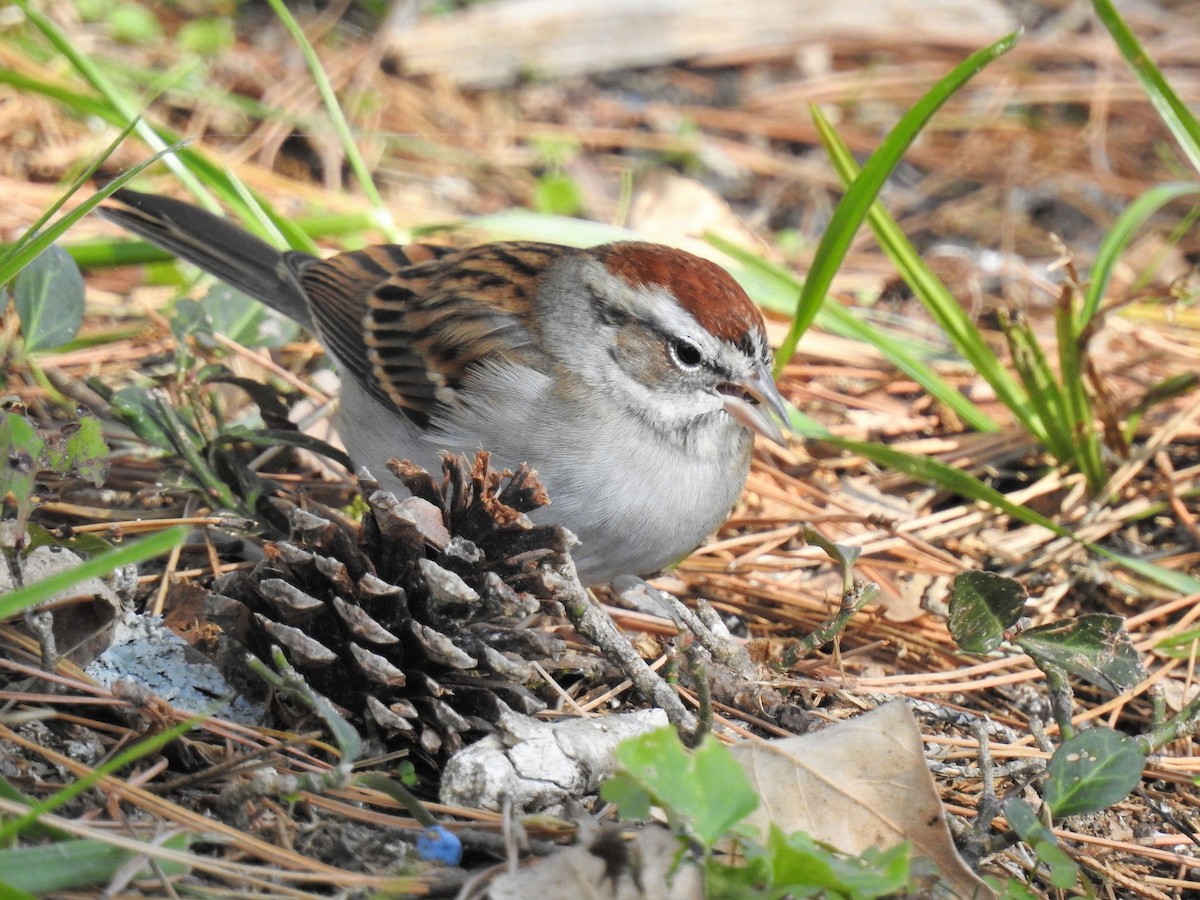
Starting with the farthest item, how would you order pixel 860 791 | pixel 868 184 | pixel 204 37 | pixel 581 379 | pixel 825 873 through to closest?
pixel 204 37, pixel 868 184, pixel 581 379, pixel 860 791, pixel 825 873

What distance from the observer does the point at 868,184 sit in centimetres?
351

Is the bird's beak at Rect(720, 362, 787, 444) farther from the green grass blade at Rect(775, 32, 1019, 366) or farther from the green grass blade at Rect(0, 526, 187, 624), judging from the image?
the green grass blade at Rect(0, 526, 187, 624)

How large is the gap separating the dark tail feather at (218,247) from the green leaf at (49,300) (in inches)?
20.1

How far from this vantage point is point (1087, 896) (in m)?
2.20

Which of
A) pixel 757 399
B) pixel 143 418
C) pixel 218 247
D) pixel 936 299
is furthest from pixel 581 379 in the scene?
pixel 218 247

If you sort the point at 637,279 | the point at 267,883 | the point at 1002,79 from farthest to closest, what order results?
the point at 1002,79 < the point at 637,279 < the point at 267,883

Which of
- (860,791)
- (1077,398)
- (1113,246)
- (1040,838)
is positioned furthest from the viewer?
(1113,246)

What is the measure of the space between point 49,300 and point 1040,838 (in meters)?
2.69

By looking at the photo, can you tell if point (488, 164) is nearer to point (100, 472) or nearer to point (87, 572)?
point (100, 472)

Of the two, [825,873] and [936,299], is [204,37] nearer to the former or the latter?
[936,299]

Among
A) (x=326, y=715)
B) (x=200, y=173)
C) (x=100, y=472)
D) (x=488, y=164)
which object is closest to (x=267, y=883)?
(x=326, y=715)

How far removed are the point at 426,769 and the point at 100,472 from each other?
0.90 m

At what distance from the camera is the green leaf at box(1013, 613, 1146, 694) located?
8.54 feet

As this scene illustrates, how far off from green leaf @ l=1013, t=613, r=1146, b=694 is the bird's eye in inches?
40.5
